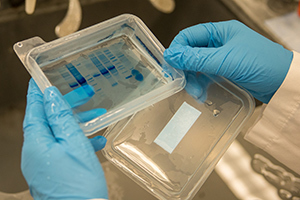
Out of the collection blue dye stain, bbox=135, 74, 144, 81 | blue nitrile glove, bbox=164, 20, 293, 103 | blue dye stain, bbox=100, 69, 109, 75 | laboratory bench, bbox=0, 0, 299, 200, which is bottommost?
laboratory bench, bbox=0, 0, 299, 200

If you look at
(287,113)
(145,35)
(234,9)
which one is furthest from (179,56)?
(234,9)

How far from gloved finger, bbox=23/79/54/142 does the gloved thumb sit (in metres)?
0.38

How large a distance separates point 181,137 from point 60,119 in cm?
40

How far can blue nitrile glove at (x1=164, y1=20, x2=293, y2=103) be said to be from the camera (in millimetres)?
815

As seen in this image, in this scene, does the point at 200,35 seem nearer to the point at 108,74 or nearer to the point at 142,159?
the point at 108,74

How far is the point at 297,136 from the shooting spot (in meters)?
0.90

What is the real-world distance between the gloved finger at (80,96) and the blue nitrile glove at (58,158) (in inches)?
1.8

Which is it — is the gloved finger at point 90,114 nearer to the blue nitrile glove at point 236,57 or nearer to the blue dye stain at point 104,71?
the blue dye stain at point 104,71

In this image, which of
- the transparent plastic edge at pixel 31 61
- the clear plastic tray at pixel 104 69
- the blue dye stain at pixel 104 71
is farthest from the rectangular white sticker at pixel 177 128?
the transparent plastic edge at pixel 31 61

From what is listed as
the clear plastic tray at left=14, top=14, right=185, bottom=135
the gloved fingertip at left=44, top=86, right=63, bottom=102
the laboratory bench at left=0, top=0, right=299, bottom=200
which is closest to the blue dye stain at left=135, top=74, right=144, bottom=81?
the clear plastic tray at left=14, top=14, right=185, bottom=135

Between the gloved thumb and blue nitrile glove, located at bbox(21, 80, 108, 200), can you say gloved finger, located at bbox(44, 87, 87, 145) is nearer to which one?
blue nitrile glove, located at bbox(21, 80, 108, 200)

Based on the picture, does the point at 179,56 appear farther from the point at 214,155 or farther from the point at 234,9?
the point at 234,9

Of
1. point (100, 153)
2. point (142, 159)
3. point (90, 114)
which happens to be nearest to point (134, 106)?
point (90, 114)

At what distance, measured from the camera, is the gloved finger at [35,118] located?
68 cm
